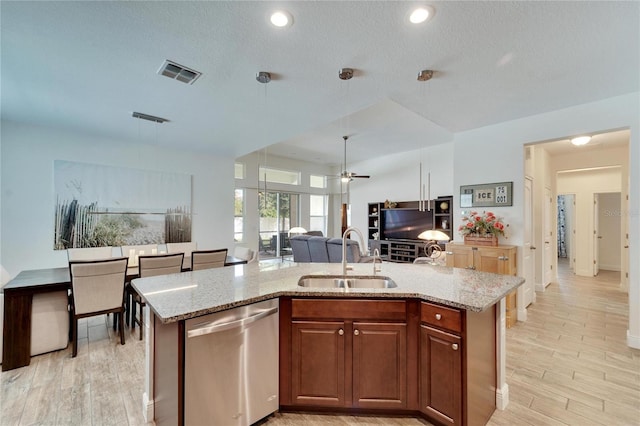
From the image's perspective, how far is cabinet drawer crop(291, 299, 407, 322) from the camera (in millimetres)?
1882

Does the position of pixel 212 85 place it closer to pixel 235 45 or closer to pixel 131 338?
pixel 235 45

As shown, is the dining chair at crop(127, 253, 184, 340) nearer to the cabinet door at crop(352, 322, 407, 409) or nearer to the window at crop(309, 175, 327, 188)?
the cabinet door at crop(352, 322, 407, 409)

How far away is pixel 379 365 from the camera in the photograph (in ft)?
6.18

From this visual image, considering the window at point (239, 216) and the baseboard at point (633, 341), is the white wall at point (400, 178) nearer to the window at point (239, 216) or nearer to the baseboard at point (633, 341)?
the window at point (239, 216)

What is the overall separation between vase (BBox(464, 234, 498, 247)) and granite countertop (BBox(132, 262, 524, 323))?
5.44 ft

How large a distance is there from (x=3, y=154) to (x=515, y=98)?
706 cm

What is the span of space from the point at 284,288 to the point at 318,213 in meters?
7.70

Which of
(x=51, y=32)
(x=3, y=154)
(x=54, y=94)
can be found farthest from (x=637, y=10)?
(x=3, y=154)

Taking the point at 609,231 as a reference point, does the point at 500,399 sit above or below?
below

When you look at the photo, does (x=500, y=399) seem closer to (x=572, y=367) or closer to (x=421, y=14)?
(x=572, y=367)

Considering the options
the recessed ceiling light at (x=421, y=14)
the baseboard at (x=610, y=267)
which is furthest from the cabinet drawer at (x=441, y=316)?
the baseboard at (x=610, y=267)

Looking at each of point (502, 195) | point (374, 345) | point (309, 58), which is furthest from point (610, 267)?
point (309, 58)

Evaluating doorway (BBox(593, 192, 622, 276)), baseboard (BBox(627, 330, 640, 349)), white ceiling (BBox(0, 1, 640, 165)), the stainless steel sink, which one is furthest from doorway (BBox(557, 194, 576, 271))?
the stainless steel sink

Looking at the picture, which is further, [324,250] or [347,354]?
[324,250]
